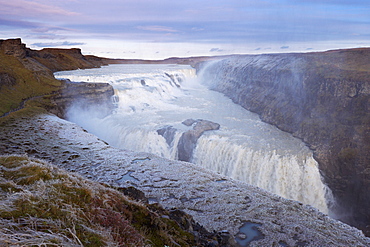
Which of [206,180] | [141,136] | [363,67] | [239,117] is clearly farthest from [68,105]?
[363,67]

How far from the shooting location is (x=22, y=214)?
17.1 feet

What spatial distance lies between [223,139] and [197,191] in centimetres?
956

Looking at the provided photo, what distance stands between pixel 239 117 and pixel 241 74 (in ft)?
57.9

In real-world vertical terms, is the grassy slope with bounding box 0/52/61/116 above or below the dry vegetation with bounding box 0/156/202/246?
above

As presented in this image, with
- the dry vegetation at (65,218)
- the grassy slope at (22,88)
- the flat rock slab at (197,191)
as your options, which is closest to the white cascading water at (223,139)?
the flat rock slab at (197,191)

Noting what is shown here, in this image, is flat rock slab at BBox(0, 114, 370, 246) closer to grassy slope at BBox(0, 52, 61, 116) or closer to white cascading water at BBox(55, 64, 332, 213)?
white cascading water at BBox(55, 64, 332, 213)

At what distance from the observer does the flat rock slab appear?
1053 cm

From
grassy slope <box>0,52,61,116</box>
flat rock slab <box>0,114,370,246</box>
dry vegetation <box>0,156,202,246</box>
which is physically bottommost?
flat rock slab <box>0,114,370,246</box>

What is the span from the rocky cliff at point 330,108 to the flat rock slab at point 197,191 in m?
7.28

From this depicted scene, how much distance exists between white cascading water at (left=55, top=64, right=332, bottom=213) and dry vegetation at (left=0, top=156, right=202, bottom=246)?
40.5 ft

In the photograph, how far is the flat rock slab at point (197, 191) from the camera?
1053 centimetres

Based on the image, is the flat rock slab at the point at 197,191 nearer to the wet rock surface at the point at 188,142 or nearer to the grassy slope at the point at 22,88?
the wet rock surface at the point at 188,142

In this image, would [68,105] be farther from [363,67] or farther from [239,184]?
[363,67]

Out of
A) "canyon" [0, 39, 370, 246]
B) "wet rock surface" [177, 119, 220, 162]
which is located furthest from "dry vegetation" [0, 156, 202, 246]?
"wet rock surface" [177, 119, 220, 162]
